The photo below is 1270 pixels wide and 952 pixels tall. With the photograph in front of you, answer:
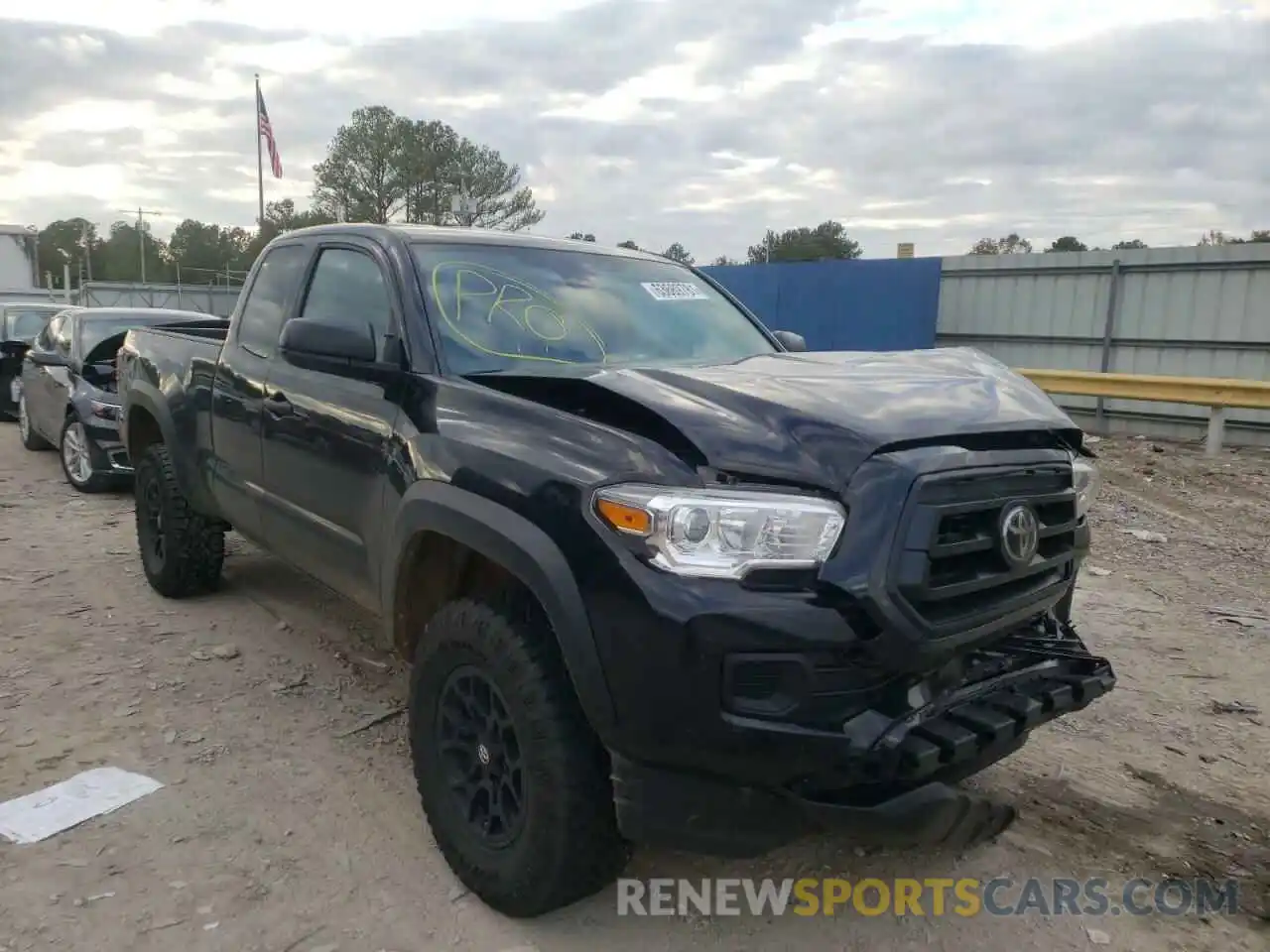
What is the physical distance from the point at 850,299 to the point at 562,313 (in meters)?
12.1

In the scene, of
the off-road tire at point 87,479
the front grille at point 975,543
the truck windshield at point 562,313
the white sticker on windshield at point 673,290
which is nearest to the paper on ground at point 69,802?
the truck windshield at point 562,313

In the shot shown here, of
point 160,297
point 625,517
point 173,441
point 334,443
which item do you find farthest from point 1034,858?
point 160,297

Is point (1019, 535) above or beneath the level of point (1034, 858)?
above

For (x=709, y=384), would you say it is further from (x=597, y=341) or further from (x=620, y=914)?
(x=620, y=914)

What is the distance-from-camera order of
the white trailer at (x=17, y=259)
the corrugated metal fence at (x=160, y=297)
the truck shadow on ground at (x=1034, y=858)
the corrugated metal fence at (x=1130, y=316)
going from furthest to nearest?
the corrugated metal fence at (x=160, y=297) < the white trailer at (x=17, y=259) < the corrugated metal fence at (x=1130, y=316) < the truck shadow on ground at (x=1034, y=858)

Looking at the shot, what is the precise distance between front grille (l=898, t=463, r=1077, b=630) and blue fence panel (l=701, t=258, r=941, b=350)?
11.8m

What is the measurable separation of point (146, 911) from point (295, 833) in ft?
1.60

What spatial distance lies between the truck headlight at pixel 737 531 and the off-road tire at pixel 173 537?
362cm

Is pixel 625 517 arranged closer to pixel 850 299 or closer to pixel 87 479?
pixel 87 479

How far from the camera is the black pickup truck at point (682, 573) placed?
6.86 feet

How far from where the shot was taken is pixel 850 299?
14.8m

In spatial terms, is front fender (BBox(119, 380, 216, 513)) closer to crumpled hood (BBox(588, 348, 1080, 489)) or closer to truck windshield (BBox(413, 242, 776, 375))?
truck windshield (BBox(413, 242, 776, 375))

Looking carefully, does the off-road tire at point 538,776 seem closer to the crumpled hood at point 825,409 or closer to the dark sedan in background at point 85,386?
the crumpled hood at point 825,409

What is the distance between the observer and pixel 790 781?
6.93 feet
